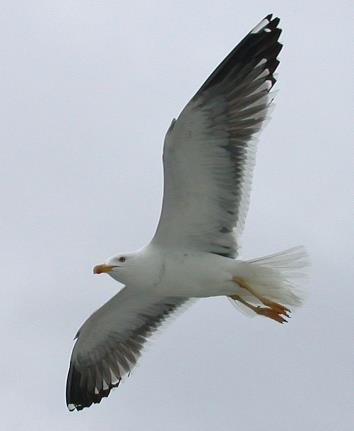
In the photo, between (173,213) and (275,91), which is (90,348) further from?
(275,91)

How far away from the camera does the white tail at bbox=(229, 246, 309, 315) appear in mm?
11383

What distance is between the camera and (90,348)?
13203mm

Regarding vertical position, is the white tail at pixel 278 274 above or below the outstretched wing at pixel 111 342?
above

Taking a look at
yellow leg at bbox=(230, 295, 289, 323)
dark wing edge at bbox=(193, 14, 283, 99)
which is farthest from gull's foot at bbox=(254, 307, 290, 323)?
dark wing edge at bbox=(193, 14, 283, 99)

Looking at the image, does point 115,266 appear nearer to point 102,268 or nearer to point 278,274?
point 102,268

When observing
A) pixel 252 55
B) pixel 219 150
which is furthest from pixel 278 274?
pixel 252 55

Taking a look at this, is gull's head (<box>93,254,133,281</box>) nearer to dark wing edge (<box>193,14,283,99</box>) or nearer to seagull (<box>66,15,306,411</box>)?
seagull (<box>66,15,306,411</box>)

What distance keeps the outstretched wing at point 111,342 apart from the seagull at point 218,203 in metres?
0.36

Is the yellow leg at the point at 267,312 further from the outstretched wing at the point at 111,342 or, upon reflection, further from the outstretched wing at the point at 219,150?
the outstretched wing at the point at 111,342

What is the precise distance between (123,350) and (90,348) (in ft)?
1.14

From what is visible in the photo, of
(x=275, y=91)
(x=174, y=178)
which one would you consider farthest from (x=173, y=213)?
(x=275, y=91)

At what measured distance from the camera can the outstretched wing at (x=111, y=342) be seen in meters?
12.8

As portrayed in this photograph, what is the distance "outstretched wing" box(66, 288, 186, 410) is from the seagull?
0.36m

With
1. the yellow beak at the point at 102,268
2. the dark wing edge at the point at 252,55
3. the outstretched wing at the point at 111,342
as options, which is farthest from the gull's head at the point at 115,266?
the dark wing edge at the point at 252,55
